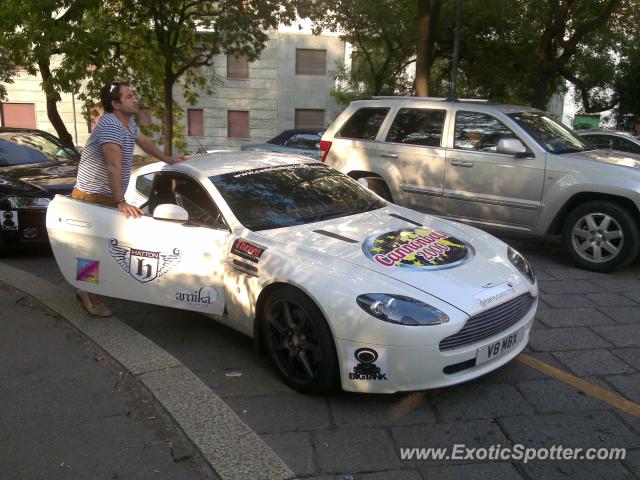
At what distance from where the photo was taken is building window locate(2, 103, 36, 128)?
29.6 m

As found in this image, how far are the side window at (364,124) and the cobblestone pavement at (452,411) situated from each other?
3639 mm

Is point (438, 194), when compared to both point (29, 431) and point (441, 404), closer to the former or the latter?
point (441, 404)

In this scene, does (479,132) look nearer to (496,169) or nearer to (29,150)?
(496,169)

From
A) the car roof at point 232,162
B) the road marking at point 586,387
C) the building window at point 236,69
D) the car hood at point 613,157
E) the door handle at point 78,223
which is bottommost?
the road marking at point 586,387

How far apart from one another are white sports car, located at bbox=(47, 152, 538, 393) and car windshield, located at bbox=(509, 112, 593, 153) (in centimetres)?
264

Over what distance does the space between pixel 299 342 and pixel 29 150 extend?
646 centimetres

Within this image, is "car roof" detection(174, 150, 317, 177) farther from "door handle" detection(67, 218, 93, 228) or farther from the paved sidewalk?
the paved sidewalk

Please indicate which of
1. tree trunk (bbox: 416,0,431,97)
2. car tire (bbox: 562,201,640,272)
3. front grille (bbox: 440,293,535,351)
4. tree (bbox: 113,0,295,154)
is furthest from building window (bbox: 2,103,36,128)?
front grille (bbox: 440,293,535,351)

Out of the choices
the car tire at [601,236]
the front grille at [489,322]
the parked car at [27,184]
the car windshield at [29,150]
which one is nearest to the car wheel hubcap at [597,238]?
the car tire at [601,236]

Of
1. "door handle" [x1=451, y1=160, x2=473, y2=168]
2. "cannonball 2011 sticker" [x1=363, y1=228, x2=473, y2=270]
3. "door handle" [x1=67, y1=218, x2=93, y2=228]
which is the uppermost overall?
"door handle" [x1=451, y1=160, x2=473, y2=168]

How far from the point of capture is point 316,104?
30.4 m

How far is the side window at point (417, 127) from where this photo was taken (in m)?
7.14

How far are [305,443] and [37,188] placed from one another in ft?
16.8

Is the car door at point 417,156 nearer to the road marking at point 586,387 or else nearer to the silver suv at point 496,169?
the silver suv at point 496,169
